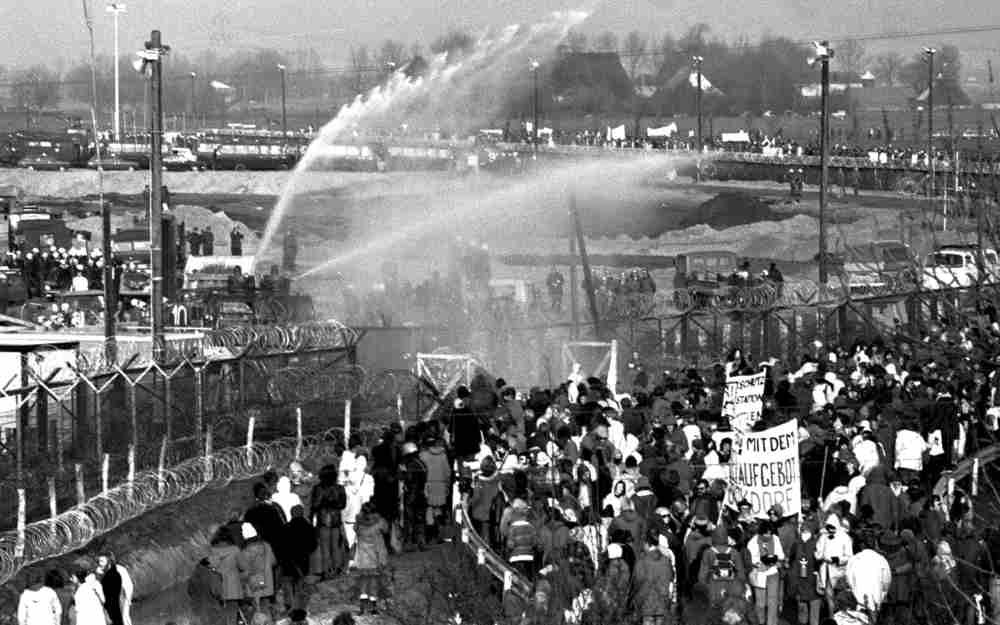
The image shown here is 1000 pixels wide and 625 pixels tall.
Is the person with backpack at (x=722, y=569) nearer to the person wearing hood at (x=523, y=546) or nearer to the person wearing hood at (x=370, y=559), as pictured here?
the person wearing hood at (x=523, y=546)

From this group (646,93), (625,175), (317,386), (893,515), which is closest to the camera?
(893,515)

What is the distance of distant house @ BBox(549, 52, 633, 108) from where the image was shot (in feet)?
337

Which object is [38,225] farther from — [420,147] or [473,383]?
[473,383]

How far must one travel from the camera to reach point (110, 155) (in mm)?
111938

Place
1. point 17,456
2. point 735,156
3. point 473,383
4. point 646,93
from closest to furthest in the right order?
point 17,456 → point 473,383 → point 735,156 → point 646,93

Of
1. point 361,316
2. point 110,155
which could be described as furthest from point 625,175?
point 361,316

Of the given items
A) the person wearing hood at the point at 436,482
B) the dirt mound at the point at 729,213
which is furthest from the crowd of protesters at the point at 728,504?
the dirt mound at the point at 729,213

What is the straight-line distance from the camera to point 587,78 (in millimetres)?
105688

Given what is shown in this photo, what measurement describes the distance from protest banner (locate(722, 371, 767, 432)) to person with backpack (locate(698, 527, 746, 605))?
5.90m

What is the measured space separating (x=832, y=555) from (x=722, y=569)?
135 centimetres

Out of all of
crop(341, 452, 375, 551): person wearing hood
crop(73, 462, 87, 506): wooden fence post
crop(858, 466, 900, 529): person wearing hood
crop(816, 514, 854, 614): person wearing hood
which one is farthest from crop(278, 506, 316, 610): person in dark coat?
crop(858, 466, 900, 529): person wearing hood

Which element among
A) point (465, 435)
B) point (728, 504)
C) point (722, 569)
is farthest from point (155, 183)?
point (722, 569)

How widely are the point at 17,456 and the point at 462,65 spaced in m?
41.2

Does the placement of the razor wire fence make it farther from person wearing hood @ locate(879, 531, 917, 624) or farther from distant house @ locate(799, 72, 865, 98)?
distant house @ locate(799, 72, 865, 98)
